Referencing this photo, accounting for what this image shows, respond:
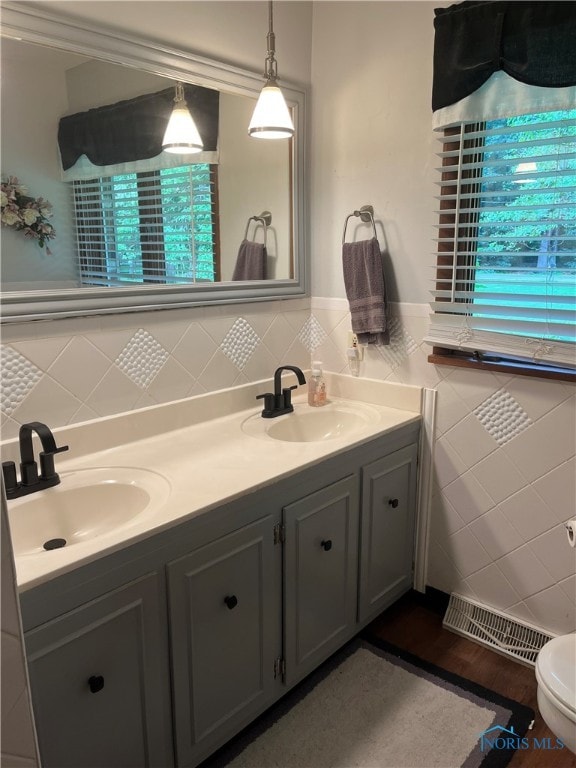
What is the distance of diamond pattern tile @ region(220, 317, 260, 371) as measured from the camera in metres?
2.10

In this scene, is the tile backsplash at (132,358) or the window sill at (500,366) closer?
the tile backsplash at (132,358)

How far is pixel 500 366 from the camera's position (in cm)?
192

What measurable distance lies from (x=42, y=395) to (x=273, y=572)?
0.85 metres

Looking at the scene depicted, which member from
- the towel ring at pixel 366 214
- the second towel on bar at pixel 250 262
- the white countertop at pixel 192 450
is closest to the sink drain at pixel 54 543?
the white countertop at pixel 192 450

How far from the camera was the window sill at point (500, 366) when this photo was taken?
179 cm

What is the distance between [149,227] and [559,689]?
1747mm

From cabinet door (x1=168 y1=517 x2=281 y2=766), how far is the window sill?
0.93 metres

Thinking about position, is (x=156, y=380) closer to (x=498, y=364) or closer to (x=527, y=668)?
(x=498, y=364)

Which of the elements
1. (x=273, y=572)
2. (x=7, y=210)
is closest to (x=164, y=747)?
(x=273, y=572)

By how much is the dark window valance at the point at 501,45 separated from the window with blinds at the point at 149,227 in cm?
86

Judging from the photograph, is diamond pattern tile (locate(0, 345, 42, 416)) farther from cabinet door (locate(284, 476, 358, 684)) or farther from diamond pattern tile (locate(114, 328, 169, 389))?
cabinet door (locate(284, 476, 358, 684))

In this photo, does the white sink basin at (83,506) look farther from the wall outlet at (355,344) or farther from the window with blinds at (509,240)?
the window with blinds at (509,240)

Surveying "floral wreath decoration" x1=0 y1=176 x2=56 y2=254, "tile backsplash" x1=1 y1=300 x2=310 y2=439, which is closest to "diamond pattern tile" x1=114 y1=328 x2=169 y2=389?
"tile backsplash" x1=1 y1=300 x2=310 y2=439

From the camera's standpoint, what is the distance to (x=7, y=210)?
4.70 ft
